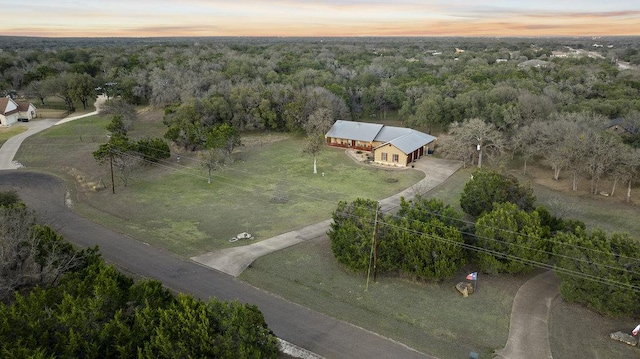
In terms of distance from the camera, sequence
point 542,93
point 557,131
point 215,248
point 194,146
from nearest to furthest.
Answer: point 215,248 < point 557,131 < point 194,146 < point 542,93

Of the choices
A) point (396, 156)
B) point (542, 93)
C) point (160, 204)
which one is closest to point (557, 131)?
point (396, 156)

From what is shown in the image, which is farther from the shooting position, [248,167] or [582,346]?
[248,167]

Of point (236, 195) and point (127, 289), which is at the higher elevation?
point (127, 289)

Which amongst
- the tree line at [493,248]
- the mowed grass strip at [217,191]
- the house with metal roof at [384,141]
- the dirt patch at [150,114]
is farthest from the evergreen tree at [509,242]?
the dirt patch at [150,114]

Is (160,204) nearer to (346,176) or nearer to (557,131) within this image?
(346,176)

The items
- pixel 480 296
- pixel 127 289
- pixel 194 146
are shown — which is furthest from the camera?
pixel 194 146
